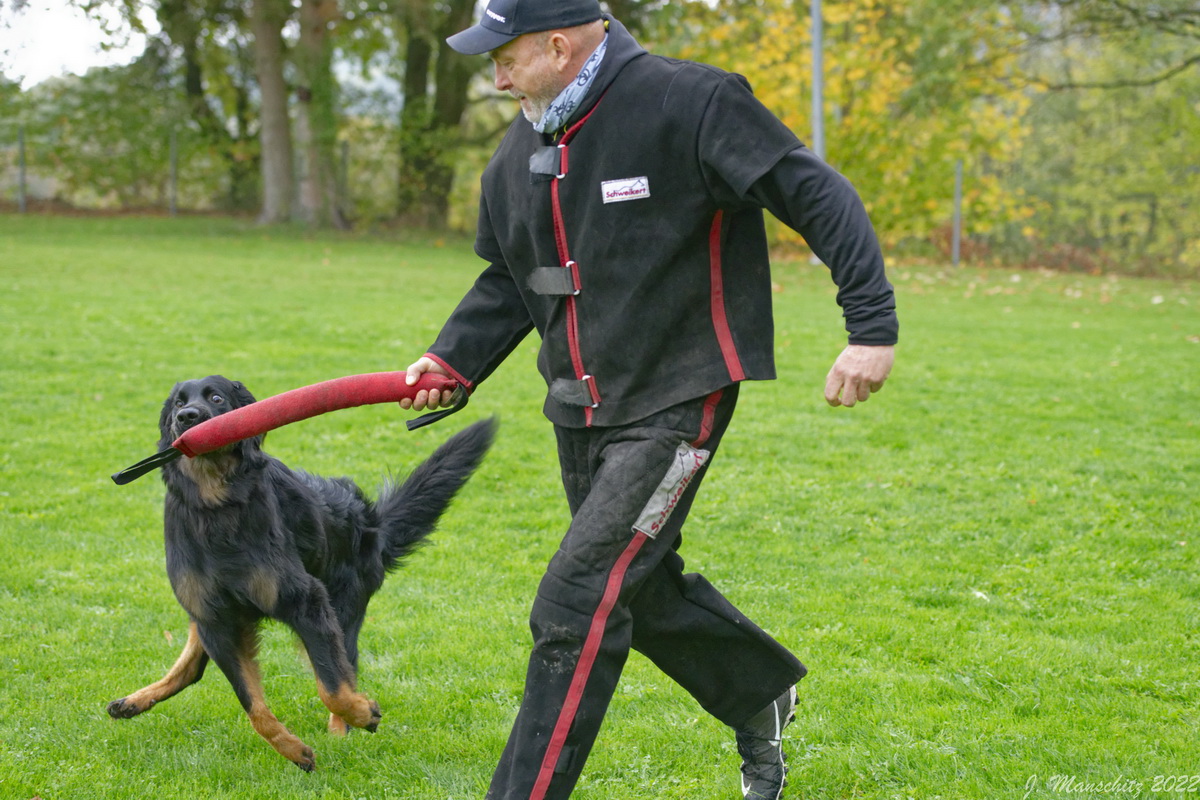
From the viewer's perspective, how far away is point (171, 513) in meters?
3.53

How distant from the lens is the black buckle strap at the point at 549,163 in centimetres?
287

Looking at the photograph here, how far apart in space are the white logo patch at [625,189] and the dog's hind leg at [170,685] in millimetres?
2184

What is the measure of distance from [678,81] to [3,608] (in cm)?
387

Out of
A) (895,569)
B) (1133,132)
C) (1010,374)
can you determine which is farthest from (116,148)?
(1133,132)

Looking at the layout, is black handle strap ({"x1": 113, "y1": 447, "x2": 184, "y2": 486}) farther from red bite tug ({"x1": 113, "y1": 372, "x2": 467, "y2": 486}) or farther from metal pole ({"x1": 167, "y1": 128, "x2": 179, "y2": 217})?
metal pole ({"x1": 167, "y1": 128, "x2": 179, "y2": 217})

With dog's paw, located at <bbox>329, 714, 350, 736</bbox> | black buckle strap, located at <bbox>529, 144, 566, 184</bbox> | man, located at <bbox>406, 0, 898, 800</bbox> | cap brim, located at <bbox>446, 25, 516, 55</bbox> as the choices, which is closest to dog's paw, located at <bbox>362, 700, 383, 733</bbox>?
dog's paw, located at <bbox>329, 714, 350, 736</bbox>

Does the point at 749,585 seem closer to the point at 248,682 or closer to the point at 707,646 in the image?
the point at 707,646

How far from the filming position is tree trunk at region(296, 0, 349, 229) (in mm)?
24719

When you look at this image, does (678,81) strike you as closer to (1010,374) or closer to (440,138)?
(1010,374)

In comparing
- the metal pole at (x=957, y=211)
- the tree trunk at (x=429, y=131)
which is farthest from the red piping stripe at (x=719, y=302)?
the tree trunk at (x=429, y=131)

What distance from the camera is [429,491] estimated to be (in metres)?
4.25

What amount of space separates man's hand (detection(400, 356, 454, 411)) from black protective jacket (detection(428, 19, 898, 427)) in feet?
1.61

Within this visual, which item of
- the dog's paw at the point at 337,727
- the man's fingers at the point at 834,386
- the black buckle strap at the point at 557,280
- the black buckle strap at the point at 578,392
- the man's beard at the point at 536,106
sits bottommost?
the dog's paw at the point at 337,727

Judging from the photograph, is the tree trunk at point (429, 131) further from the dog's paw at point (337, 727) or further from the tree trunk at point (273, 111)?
the dog's paw at point (337, 727)
